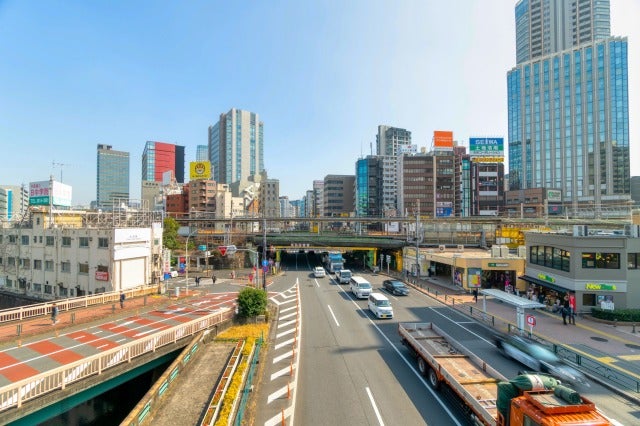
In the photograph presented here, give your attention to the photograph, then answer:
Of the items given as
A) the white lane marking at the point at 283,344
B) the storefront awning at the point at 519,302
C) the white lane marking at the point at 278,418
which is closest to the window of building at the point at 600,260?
the storefront awning at the point at 519,302

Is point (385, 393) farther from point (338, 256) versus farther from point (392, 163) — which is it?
point (392, 163)

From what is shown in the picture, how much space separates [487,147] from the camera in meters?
107

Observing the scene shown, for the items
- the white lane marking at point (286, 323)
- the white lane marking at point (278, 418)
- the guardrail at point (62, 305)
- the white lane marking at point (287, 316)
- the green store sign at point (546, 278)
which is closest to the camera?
the white lane marking at point (278, 418)

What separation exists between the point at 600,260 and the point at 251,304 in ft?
96.7

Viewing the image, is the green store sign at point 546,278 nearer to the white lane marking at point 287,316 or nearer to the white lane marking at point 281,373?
the white lane marking at point 287,316

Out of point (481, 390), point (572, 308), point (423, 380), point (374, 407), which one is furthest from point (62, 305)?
point (572, 308)

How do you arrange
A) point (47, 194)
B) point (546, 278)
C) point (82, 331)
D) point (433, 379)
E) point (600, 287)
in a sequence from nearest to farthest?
point (433, 379), point (82, 331), point (600, 287), point (546, 278), point (47, 194)

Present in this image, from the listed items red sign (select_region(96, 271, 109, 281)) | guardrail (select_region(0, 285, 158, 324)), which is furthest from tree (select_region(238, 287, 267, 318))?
red sign (select_region(96, 271, 109, 281))

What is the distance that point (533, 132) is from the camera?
129000 millimetres

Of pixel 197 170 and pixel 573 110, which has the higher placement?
pixel 573 110

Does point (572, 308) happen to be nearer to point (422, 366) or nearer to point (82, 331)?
point (422, 366)

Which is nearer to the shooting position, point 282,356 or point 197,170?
point 282,356

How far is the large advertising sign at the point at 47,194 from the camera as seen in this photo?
44.7 meters

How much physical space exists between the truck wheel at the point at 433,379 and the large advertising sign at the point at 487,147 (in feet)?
335
